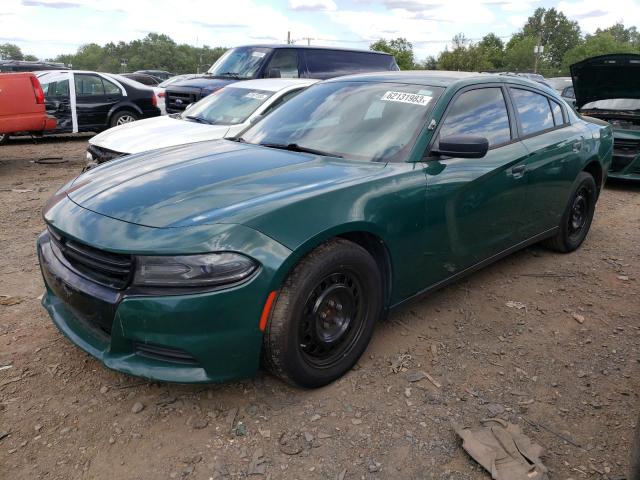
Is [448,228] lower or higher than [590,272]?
higher

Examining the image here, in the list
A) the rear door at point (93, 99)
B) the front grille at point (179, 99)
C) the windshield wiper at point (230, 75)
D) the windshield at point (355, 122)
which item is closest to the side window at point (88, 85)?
the rear door at point (93, 99)

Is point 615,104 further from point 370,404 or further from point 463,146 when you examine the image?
point 370,404

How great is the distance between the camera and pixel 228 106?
23.4 feet

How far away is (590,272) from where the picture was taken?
4.55 m

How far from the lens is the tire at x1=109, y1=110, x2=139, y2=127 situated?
1086cm

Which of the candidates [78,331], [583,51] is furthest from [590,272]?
[583,51]

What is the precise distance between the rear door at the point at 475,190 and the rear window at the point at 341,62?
653 cm

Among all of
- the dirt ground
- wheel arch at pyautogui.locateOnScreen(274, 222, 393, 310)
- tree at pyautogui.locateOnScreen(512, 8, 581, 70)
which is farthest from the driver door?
tree at pyautogui.locateOnScreen(512, 8, 581, 70)

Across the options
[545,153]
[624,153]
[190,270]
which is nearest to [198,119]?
[545,153]

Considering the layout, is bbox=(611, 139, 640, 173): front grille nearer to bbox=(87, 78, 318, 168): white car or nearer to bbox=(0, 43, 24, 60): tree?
bbox=(87, 78, 318, 168): white car

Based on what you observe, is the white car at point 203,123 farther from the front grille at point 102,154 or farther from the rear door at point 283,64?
the rear door at point 283,64

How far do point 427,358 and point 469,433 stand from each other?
0.69 m

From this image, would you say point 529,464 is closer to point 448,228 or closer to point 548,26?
point 448,228

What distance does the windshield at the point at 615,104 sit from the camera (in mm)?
7879
